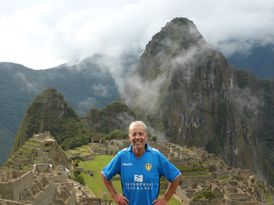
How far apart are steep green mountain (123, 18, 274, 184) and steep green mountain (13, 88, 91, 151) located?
38371mm

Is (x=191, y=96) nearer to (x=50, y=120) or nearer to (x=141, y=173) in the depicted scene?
(x=50, y=120)

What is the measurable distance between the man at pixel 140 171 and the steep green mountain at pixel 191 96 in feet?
360

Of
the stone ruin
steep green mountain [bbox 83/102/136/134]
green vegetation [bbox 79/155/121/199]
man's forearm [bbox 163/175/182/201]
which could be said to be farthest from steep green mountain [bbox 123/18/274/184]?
man's forearm [bbox 163/175/182/201]

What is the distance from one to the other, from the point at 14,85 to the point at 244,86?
275 feet

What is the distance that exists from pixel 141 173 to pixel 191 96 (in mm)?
125719

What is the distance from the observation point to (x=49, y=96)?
81.4m

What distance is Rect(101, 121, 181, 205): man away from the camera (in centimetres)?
731

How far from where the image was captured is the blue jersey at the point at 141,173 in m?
7.30

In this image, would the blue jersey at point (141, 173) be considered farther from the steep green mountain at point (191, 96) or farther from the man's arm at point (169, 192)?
the steep green mountain at point (191, 96)

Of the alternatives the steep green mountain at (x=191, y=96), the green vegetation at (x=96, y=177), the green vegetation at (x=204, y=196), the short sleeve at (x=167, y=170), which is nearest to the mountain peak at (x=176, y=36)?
the steep green mountain at (x=191, y=96)

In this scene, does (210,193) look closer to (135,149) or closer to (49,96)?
(135,149)

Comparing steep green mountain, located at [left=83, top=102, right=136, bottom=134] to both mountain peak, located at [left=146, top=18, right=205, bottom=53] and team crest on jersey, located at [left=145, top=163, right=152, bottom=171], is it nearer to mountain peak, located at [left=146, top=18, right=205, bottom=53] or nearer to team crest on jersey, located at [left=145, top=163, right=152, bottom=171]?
mountain peak, located at [left=146, top=18, right=205, bottom=53]

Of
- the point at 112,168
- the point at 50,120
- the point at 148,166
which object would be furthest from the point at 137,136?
the point at 50,120

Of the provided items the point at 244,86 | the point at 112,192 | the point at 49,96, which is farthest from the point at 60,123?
the point at 244,86
